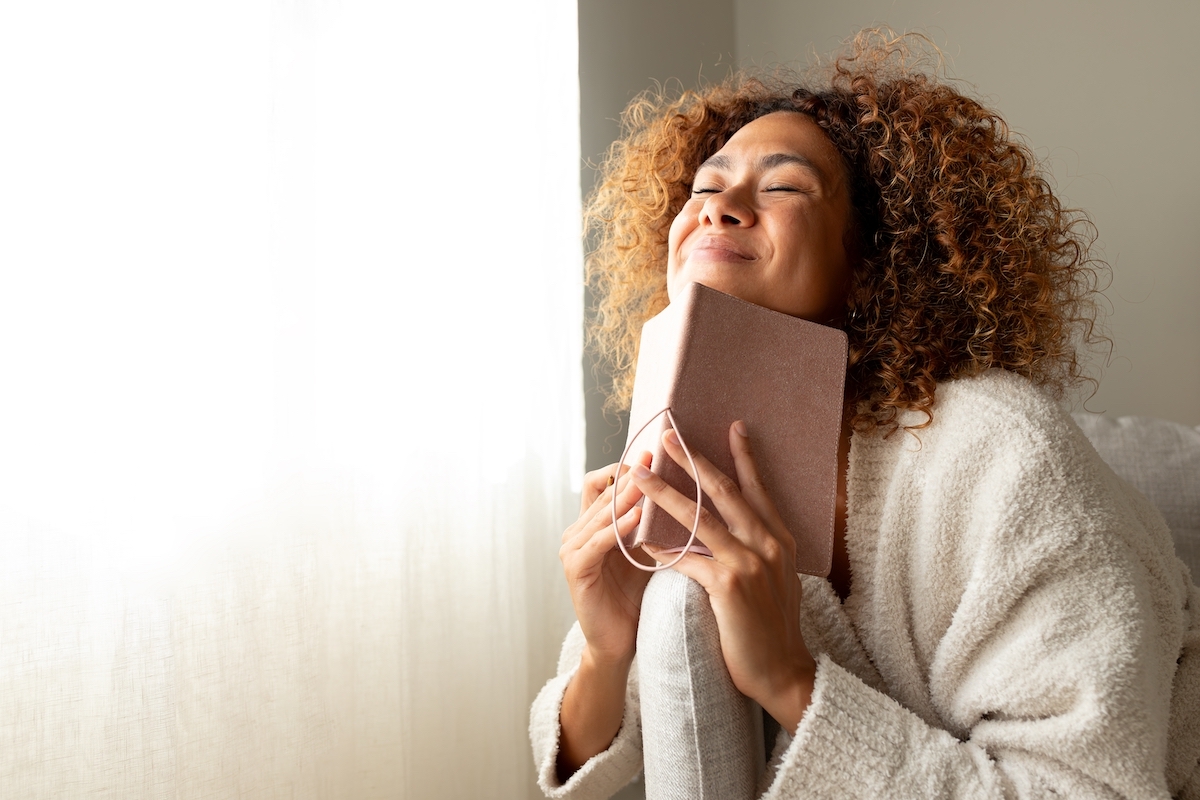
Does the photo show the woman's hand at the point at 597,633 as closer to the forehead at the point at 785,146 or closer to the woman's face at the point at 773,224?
the woman's face at the point at 773,224

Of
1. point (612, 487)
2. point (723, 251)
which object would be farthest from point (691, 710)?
point (723, 251)

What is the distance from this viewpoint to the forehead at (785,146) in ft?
3.34

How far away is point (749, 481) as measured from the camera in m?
0.81

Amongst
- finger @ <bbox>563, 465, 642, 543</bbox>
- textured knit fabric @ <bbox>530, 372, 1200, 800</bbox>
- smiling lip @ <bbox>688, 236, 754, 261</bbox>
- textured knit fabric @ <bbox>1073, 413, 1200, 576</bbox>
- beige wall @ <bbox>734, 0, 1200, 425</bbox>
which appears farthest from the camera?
beige wall @ <bbox>734, 0, 1200, 425</bbox>

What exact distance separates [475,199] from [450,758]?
864 millimetres

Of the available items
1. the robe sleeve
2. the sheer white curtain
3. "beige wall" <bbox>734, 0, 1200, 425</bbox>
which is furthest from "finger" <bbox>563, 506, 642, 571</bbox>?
"beige wall" <bbox>734, 0, 1200, 425</bbox>

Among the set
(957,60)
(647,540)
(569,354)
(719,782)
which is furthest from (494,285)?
(957,60)

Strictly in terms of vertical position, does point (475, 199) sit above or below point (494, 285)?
above

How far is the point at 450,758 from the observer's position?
1283 millimetres

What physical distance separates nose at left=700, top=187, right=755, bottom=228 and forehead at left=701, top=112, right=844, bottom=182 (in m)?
0.07

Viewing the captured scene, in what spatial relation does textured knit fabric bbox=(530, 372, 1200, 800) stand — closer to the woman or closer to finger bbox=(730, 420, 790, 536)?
the woman

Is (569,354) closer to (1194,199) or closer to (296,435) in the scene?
(296,435)

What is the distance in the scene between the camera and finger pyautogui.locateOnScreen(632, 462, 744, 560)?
77cm

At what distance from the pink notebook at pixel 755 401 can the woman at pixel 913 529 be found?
0.03m
